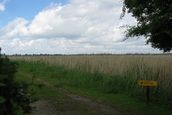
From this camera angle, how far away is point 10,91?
5.69 ft

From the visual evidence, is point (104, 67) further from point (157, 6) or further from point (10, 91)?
A: point (10, 91)

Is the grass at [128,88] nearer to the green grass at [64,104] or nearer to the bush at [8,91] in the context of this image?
the green grass at [64,104]

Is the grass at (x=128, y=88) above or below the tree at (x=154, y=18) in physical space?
below

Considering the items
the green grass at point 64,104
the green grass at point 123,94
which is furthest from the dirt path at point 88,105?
the green grass at point 123,94

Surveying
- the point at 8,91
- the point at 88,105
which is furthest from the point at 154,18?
the point at 8,91

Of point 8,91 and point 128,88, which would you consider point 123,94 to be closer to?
point 128,88

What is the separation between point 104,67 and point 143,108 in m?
5.85

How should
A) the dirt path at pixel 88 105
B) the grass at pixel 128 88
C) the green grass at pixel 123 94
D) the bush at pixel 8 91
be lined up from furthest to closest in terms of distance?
the grass at pixel 128 88, the green grass at pixel 123 94, the dirt path at pixel 88 105, the bush at pixel 8 91

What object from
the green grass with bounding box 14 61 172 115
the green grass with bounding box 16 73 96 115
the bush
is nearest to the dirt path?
the green grass with bounding box 16 73 96 115

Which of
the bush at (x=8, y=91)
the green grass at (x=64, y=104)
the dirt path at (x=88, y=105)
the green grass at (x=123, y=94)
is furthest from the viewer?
the green grass at (x=123, y=94)

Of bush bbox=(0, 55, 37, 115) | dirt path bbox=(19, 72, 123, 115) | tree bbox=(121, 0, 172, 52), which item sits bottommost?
dirt path bbox=(19, 72, 123, 115)

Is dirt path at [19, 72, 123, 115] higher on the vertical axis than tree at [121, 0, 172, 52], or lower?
lower

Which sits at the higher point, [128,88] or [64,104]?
[128,88]

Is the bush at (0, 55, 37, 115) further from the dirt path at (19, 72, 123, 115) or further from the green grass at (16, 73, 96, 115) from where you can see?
the dirt path at (19, 72, 123, 115)
